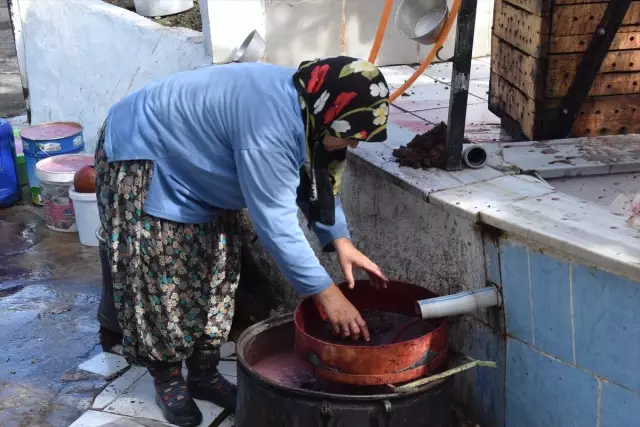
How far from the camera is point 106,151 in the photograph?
3.23 m

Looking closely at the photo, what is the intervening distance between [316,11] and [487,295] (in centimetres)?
315

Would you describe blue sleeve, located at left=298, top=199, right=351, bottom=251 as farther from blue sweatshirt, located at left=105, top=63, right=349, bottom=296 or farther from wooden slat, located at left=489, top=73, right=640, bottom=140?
wooden slat, located at left=489, top=73, right=640, bottom=140

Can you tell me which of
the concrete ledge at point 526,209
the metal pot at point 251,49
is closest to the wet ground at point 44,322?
the metal pot at point 251,49

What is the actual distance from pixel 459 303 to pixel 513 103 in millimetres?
1805

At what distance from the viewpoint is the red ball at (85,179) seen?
5520 mm

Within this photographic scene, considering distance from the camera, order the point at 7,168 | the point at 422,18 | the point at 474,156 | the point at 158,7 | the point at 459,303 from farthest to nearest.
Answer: the point at 158,7 < the point at 7,168 < the point at 422,18 < the point at 474,156 < the point at 459,303

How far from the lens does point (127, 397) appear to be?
3904 millimetres

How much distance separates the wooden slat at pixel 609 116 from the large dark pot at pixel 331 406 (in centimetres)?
194

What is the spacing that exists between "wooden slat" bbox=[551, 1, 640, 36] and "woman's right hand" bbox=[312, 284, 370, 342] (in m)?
1.92

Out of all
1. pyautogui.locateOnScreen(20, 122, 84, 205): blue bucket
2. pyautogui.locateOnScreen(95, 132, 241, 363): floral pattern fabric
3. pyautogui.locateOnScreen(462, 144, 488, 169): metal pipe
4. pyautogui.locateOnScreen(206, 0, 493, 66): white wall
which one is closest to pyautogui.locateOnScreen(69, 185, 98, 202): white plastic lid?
pyautogui.locateOnScreen(20, 122, 84, 205): blue bucket

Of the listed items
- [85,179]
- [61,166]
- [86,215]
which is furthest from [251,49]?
[61,166]

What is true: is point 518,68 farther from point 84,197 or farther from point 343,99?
point 84,197

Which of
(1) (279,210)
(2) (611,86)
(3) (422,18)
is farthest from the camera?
(2) (611,86)

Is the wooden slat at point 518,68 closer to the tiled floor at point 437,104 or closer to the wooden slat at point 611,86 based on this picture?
the wooden slat at point 611,86
